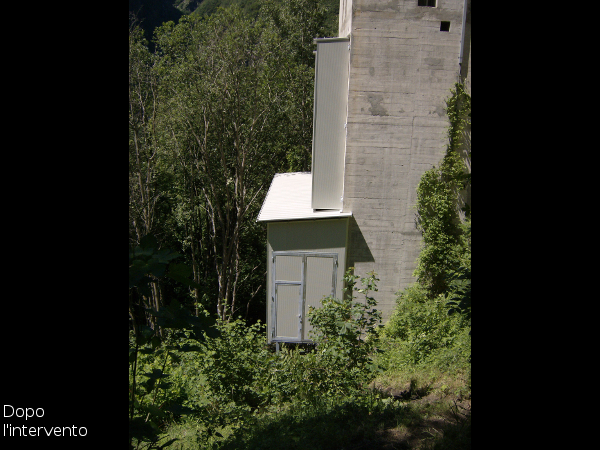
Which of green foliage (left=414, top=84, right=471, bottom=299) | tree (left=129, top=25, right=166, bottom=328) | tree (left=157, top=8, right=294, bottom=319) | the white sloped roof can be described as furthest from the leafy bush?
tree (left=129, top=25, right=166, bottom=328)

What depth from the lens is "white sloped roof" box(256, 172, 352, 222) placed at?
33.6 feet

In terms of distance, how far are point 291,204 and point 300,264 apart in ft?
6.29

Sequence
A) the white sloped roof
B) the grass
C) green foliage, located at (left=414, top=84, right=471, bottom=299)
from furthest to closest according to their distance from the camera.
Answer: the white sloped roof < green foliage, located at (left=414, top=84, right=471, bottom=299) < the grass

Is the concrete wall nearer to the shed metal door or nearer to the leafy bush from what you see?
the leafy bush

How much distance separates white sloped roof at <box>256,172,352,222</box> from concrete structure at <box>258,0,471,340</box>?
98 mm

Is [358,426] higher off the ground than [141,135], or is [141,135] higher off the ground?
[141,135]

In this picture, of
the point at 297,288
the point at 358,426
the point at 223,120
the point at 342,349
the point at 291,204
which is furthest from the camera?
the point at 223,120

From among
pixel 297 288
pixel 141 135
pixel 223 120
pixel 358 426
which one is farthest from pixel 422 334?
pixel 141 135

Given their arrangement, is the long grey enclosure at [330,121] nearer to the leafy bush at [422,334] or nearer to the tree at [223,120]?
the leafy bush at [422,334]

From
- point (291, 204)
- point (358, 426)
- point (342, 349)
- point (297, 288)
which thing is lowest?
point (297, 288)

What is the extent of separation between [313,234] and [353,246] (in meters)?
1.01

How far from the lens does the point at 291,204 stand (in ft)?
38.1

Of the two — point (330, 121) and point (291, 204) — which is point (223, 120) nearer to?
point (291, 204)
